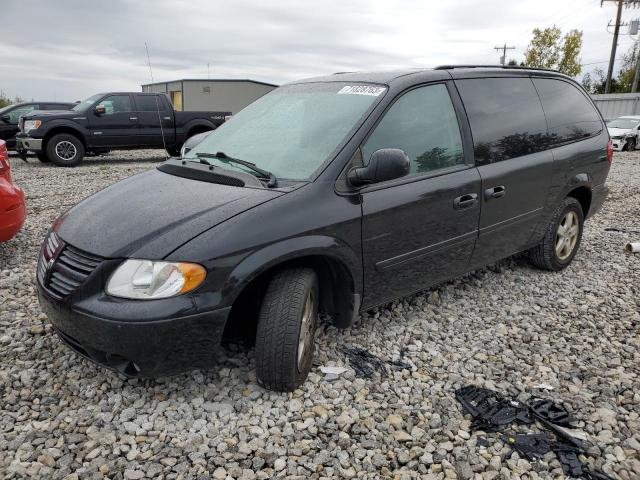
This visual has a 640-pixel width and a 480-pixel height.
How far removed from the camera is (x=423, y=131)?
11.3 ft

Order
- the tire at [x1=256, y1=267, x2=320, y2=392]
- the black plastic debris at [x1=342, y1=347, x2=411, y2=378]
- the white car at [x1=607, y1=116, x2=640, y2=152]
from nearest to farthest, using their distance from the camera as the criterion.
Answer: the tire at [x1=256, y1=267, x2=320, y2=392]
the black plastic debris at [x1=342, y1=347, x2=411, y2=378]
the white car at [x1=607, y1=116, x2=640, y2=152]

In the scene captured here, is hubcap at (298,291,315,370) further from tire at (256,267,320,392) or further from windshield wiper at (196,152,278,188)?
windshield wiper at (196,152,278,188)

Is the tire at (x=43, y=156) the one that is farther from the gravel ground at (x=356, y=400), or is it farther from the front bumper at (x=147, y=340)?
the front bumper at (x=147, y=340)

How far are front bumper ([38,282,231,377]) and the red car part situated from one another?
254 cm

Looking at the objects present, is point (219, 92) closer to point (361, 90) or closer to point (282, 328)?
point (361, 90)

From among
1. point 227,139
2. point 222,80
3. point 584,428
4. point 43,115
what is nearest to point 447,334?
point 584,428

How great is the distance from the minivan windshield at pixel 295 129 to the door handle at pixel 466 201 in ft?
2.94

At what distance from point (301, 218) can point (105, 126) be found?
11743 mm

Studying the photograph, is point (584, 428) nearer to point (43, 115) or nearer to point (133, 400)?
point (133, 400)

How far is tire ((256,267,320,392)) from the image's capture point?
2701mm

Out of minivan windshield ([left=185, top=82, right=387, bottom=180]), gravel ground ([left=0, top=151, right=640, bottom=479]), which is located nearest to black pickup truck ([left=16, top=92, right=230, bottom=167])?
minivan windshield ([left=185, top=82, right=387, bottom=180])

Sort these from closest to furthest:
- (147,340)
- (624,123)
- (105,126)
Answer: (147,340) → (105,126) → (624,123)

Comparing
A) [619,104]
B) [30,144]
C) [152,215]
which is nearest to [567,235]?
[152,215]

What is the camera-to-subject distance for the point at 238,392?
293cm
